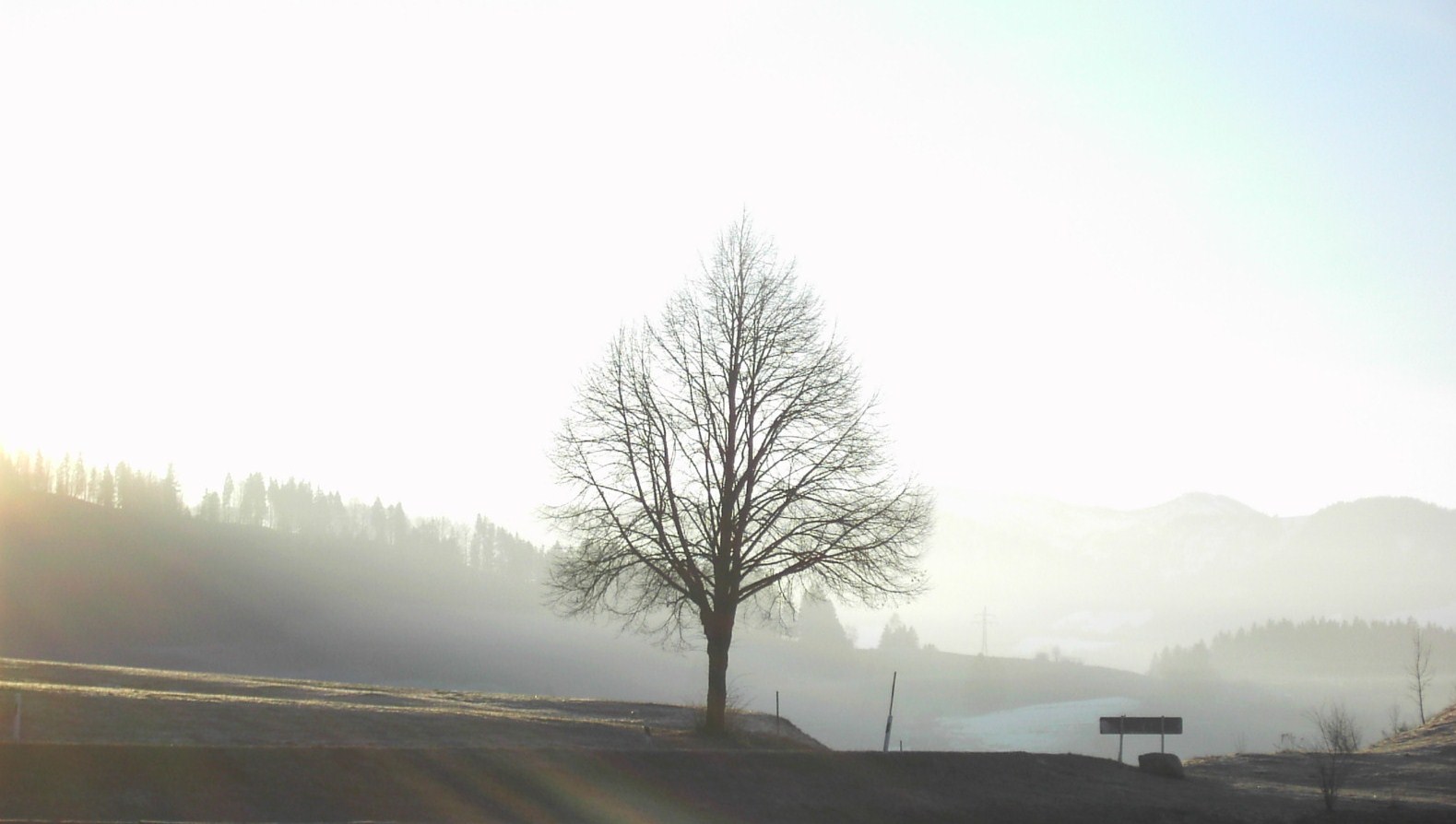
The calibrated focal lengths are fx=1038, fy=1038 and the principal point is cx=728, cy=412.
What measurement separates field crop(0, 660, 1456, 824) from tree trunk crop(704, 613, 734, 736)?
768 millimetres

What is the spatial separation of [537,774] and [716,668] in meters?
9.26

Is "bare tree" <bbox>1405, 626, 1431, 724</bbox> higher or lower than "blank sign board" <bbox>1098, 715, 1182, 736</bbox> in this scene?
higher

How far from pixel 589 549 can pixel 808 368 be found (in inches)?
307

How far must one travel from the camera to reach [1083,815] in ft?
71.4

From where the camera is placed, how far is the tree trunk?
27.9m

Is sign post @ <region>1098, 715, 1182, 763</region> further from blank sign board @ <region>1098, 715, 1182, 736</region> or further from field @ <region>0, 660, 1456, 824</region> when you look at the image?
field @ <region>0, 660, 1456, 824</region>

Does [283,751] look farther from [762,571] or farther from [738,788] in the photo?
[762,571]

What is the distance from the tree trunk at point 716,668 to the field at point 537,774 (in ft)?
2.52

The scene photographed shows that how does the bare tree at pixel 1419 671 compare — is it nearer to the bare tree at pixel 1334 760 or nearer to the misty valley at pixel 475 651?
the misty valley at pixel 475 651

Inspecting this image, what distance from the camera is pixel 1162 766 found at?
2702 cm

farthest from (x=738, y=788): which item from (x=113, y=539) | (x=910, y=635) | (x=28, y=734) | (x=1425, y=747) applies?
A: (x=910, y=635)

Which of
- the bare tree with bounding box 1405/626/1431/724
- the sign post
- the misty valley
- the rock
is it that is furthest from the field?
the misty valley

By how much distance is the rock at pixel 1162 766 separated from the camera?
88.5ft

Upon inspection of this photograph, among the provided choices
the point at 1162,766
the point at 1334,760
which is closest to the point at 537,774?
the point at 1162,766
